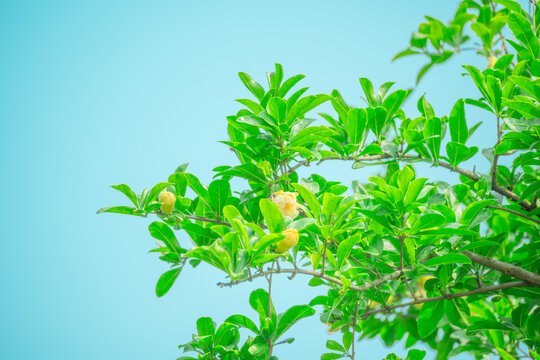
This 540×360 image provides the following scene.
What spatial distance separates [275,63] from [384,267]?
671 millimetres

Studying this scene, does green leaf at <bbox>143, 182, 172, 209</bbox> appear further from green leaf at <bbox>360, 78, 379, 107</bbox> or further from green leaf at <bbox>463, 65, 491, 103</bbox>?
green leaf at <bbox>463, 65, 491, 103</bbox>

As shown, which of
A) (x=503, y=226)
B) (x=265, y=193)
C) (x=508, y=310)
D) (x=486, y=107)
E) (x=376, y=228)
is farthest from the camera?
(x=508, y=310)

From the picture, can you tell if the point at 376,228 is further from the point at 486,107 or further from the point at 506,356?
the point at 486,107

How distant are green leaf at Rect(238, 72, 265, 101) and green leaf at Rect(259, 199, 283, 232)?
456mm

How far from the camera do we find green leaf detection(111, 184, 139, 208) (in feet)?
3.98

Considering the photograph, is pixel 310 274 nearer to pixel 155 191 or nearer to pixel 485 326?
pixel 155 191

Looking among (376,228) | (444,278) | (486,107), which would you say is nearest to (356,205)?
(376,228)

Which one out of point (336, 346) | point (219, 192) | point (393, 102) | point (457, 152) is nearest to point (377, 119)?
point (393, 102)

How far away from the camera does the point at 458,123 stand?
1.53m

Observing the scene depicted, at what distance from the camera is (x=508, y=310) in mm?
2188

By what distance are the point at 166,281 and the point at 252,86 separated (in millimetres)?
586

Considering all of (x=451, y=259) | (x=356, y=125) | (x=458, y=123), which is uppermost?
(x=356, y=125)

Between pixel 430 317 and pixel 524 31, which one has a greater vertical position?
pixel 524 31

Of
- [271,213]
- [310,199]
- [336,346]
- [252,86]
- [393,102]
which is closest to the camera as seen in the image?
[271,213]
